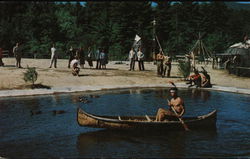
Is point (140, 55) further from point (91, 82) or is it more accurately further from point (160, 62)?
point (91, 82)

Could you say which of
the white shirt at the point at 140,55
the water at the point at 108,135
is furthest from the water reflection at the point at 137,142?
the white shirt at the point at 140,55

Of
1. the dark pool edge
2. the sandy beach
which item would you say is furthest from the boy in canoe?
the sandy beach

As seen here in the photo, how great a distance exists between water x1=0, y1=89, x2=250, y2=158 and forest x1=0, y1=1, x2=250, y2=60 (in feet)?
101

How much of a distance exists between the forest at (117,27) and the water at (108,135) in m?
30.8

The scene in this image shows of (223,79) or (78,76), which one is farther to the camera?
(223,79)

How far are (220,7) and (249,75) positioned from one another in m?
51.9

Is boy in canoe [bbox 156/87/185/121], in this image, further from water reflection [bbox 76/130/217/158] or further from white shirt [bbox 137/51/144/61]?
white shirt [bbox 137/51/144/61]

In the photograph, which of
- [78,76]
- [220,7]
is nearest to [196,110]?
[78,76]

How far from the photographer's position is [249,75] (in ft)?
99.9

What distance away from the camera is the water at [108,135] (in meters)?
10.6

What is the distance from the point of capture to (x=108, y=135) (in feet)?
40.4

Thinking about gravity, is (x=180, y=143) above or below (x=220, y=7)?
below

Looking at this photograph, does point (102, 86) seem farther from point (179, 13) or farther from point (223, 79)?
point (179, 13)

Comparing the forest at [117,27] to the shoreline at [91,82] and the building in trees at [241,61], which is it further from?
the shoreline at [91,82]
